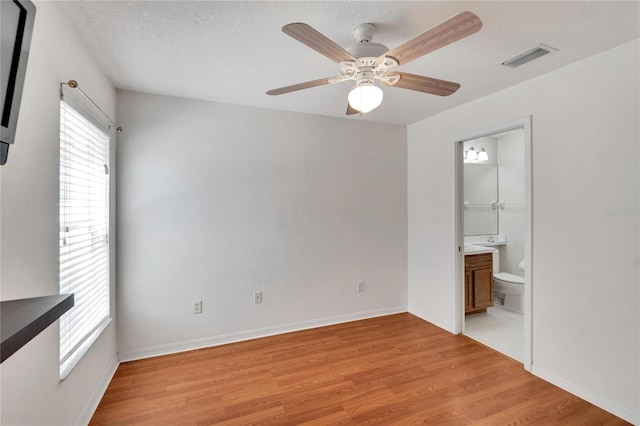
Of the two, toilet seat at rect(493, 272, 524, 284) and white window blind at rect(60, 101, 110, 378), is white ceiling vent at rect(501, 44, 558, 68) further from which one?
white window blind at rect(60, 101, 110, 378)

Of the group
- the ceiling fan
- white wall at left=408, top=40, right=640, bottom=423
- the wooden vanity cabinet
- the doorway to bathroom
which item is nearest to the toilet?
the doorway to bathroom

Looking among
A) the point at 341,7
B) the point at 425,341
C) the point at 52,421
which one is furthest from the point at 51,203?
the point at 425,341

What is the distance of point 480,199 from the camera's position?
14.6 ft

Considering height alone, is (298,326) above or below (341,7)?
below

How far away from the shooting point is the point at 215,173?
117 inches

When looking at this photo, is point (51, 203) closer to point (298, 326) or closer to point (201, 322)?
point (201, 322)

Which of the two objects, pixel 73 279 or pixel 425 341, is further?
pixel 425 341

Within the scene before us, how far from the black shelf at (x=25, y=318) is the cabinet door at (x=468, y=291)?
377 centimetres

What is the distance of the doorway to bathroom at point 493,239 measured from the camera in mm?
3090

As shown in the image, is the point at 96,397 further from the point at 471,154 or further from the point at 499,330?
the point at 471,154

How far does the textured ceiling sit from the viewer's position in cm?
157

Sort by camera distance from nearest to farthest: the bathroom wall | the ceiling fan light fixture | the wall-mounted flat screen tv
→ the wall-mounted flat screen tv < the ceiling fan light fixture < the bathroom wall

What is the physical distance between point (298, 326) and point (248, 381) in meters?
1.03

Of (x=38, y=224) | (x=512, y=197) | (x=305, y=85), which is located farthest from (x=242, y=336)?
(x=512, y=197)
